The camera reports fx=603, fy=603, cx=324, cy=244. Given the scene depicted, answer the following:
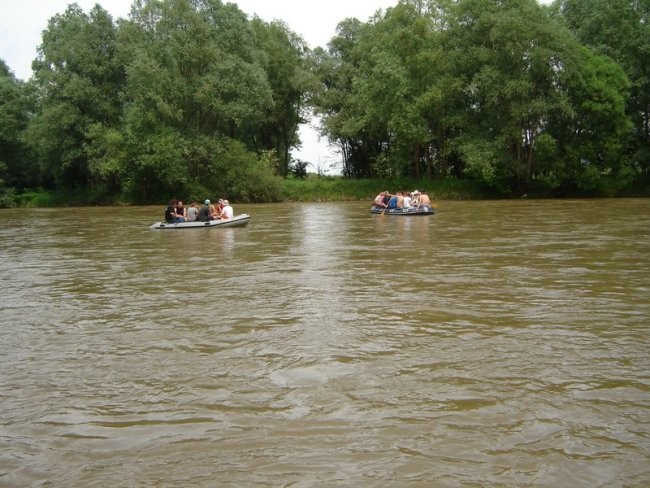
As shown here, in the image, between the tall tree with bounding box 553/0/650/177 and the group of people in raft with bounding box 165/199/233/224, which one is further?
the tall tree with bounding box 553/0/650/177

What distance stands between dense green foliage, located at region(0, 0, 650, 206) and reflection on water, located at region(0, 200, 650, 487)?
2939 cm

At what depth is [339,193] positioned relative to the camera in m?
44.6

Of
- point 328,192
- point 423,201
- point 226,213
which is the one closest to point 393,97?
point 328,192

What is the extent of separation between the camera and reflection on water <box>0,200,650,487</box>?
3.54 m

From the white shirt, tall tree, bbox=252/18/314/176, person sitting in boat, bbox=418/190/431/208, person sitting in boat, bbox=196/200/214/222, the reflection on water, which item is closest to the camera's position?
the reflection on water

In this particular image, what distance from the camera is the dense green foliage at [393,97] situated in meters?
37.7

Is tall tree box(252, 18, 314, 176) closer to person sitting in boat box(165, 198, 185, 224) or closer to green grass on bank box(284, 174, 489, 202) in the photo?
green grass on bank box(284, 174, 489, 202)

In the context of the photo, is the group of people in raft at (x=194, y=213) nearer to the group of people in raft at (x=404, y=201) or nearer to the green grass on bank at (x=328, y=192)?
the group of people in raft at (x=404, y=201)

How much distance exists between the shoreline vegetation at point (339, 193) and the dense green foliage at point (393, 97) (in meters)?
0.19

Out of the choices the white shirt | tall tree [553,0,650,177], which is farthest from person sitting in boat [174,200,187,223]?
tall tree [553,0,650,177]

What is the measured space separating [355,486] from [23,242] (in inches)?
684

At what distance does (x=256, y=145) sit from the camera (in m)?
53.2

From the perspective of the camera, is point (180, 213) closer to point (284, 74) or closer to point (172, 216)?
point (172, 216)

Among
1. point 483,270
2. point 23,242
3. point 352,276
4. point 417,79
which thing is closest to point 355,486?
point 352,276
